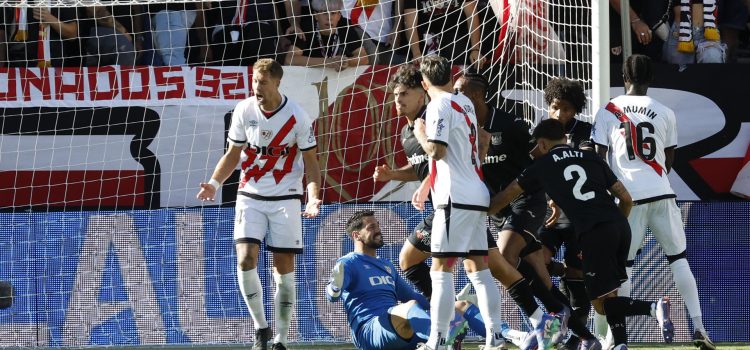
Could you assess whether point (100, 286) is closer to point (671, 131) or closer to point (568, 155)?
point (568, 155)

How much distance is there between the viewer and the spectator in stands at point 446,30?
38.1 ft

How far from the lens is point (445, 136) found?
799 centimetres

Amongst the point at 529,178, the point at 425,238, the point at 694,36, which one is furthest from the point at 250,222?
the point at 694,36

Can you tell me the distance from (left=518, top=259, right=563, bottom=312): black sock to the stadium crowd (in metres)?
2.74

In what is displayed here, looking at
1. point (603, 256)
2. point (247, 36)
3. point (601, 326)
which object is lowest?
point (601, 326)

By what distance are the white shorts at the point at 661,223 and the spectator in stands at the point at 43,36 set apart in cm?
553

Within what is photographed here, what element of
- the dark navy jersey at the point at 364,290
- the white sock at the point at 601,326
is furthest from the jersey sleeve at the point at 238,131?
the white sock at the point at 601,326

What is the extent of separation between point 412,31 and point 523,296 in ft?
12.8

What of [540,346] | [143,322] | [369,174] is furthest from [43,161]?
[540,346]

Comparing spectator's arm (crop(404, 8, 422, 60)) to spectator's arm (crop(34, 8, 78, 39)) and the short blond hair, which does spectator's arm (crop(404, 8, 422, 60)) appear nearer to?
the short blond hair

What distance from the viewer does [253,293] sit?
8.99 metres

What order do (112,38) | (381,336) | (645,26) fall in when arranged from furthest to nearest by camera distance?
(645,26) < (112,38) < (381,336)

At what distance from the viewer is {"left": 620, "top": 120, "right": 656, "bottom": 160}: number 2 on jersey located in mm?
8898

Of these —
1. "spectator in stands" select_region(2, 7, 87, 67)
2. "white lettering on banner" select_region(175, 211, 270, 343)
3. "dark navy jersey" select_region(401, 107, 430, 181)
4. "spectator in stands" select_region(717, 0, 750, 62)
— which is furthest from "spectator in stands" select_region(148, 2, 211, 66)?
"spectator in stands" select_region(717, 0, 750, 62)
